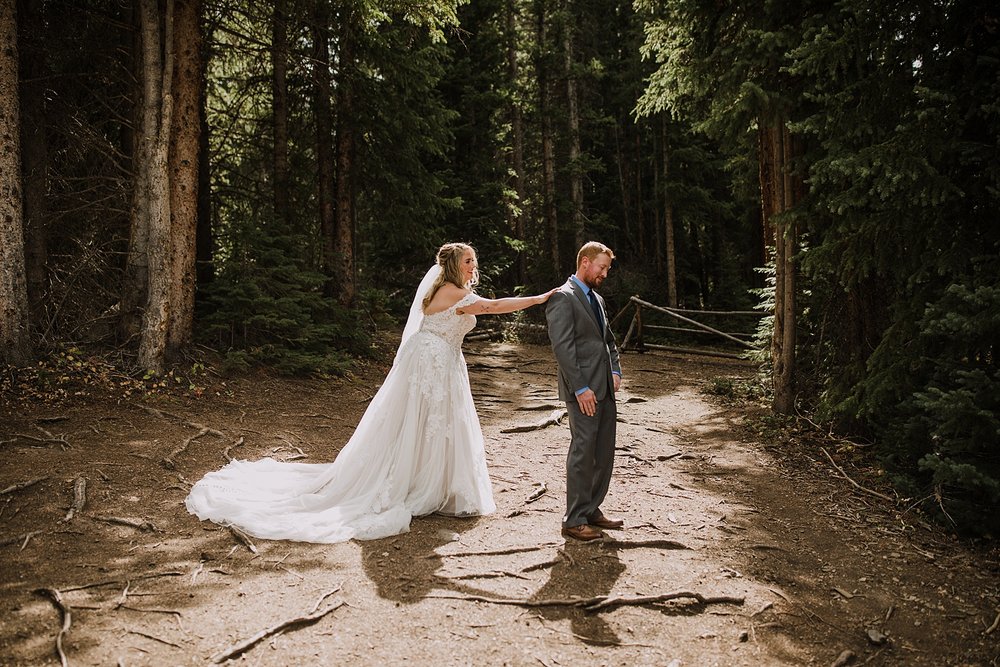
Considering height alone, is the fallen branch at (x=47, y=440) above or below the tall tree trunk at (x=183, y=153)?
below

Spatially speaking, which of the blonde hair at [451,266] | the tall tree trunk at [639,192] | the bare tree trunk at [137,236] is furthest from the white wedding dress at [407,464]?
the tall tree trunk at [639,192]

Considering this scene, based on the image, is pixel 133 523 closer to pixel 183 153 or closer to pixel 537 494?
pixel 537 494

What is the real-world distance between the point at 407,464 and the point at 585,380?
5.76 feet

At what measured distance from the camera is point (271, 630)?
3502mm

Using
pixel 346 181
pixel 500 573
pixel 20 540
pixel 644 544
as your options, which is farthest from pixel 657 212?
pixel 20 540

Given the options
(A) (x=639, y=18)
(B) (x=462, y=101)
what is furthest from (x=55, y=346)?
(A) (x=639, y=18)

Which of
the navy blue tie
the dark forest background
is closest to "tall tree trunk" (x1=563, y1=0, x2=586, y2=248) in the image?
the dark forest background

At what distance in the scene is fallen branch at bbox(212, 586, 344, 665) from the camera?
3257mm

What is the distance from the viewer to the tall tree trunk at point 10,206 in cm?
745

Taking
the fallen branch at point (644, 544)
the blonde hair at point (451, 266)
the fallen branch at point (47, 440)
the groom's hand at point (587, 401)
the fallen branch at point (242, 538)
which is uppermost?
the blonde hair at point (451, 266)

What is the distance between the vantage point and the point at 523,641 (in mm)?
3549

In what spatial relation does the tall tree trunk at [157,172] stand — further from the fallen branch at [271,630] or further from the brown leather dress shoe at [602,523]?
the brown leather dress shoe at [602,523]

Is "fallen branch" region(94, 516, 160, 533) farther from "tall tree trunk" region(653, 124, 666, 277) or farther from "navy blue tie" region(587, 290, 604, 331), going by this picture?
"tall tree trunk" region(653, 124, 666, 277)

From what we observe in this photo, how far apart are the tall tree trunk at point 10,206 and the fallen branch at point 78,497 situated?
10.3 feet
